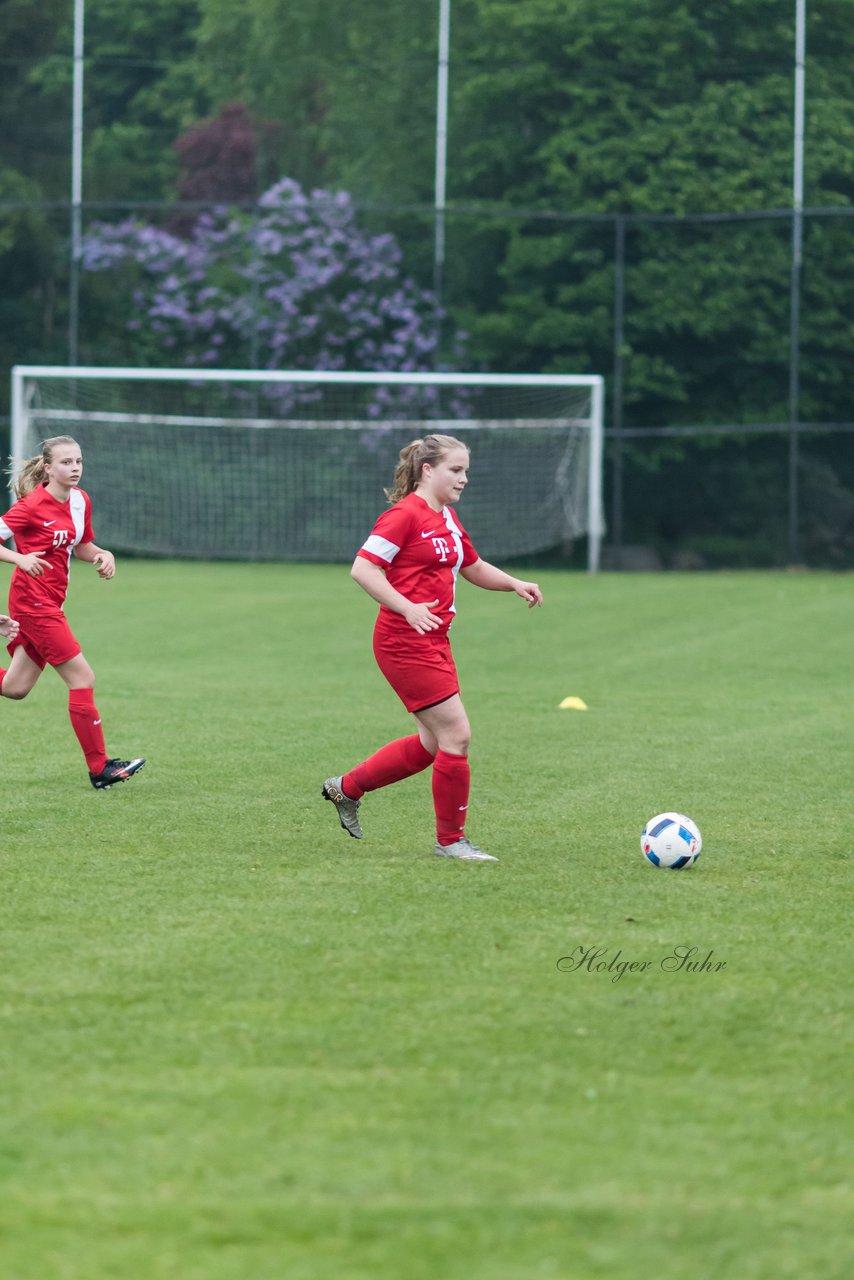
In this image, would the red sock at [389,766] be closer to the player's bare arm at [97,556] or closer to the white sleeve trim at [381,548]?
the white sleeve trim at [381,548]

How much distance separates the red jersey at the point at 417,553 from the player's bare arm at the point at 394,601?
0.32ft

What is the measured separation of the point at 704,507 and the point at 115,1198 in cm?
2274

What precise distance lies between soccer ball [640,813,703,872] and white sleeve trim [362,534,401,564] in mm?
1430

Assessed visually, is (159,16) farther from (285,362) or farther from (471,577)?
(471,577)

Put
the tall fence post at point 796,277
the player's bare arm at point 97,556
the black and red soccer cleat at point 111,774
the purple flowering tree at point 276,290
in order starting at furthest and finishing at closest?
the purple flowering tree at point 276,290
the tall fence post at point 796,277
the player's bare arm at point 97,556
the black and red soccer cleat at point 111,774

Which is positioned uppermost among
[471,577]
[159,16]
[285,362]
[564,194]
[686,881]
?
[159,16]

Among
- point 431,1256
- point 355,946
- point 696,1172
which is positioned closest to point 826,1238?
point 696,1172

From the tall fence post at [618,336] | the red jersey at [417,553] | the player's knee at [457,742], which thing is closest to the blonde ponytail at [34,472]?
the red jersey at [417,553]

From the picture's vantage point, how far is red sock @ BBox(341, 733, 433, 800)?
679 cm

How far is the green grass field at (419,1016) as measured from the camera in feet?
10.4

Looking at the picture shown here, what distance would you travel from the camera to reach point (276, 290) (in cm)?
2589

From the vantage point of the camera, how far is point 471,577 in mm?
7086

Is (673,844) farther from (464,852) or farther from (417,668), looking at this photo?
(417,668)

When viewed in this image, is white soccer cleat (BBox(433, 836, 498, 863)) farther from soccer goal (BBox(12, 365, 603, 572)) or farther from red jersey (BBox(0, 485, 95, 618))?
soccer goal (BBox(12, 365, 603, 572))
